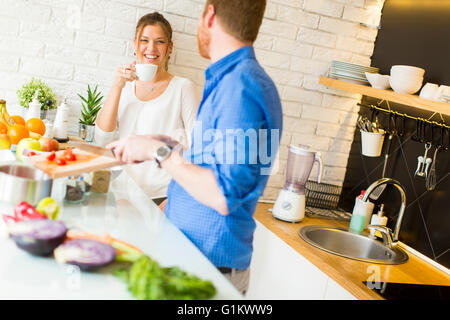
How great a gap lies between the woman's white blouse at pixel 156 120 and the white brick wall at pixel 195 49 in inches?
15.4

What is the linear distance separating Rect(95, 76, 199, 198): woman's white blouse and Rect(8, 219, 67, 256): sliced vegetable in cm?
125

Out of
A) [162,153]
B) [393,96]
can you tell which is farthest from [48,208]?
[393,96]

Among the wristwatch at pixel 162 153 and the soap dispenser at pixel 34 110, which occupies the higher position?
the wristwatch at pixel 162 153

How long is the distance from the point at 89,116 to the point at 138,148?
143 centimetres

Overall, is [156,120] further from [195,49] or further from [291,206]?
[291,206]

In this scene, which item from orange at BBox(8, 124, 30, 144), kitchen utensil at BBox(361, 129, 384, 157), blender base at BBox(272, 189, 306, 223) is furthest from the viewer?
kitchen utensil at BBox(361, 129, 384, 157)

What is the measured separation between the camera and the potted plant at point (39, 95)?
265 centimetres

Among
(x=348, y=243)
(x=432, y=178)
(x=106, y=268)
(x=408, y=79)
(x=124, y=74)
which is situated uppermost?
(x=408, y=79)

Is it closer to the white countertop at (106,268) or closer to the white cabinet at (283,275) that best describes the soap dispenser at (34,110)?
the white countertop at (106,268)

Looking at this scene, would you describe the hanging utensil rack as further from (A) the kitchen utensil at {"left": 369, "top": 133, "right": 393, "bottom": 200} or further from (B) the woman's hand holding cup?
(B) the woman's hand holding cup

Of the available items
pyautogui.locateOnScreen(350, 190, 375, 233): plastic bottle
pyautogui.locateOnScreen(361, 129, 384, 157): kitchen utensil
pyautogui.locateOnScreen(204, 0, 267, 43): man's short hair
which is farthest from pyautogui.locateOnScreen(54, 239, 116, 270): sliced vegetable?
pyautogui.locateOnScreen(361, 129, 384, 157): kitchen utensil

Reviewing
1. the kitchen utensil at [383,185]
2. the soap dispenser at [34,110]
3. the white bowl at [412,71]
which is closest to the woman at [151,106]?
the soap dispenser at [34,110]

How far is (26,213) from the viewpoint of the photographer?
51.8 inches

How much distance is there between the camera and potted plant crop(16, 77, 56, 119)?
8.68 feet
